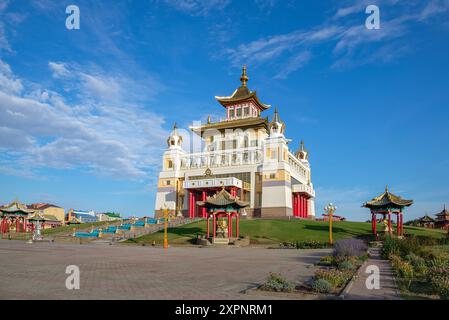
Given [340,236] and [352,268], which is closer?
[352,268]

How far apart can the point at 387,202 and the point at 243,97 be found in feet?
118

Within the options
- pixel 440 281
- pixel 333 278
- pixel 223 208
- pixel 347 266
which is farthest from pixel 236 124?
pixel 440 281

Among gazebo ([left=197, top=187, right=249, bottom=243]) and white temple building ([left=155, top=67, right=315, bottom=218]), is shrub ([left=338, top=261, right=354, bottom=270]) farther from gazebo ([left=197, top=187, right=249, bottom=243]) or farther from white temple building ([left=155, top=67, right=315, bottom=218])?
white temple building ([left=155, top=67, right=315, bottom=218])

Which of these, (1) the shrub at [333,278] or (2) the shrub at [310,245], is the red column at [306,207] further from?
(1) the shrub at [333,278]

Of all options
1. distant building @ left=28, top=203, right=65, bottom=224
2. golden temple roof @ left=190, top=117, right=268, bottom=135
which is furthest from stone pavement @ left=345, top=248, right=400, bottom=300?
distant building @ left=28, top=203, right=65, bottom=224

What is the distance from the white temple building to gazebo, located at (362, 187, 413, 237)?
1685 centimetres

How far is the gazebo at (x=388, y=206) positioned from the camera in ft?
128

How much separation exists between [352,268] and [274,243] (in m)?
21.6

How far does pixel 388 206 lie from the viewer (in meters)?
39.6

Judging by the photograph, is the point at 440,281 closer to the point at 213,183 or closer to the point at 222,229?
the point at 222,229

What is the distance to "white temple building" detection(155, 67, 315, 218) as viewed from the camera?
56781mm

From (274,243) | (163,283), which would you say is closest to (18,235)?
(274,243)

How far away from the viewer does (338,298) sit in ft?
30.8
